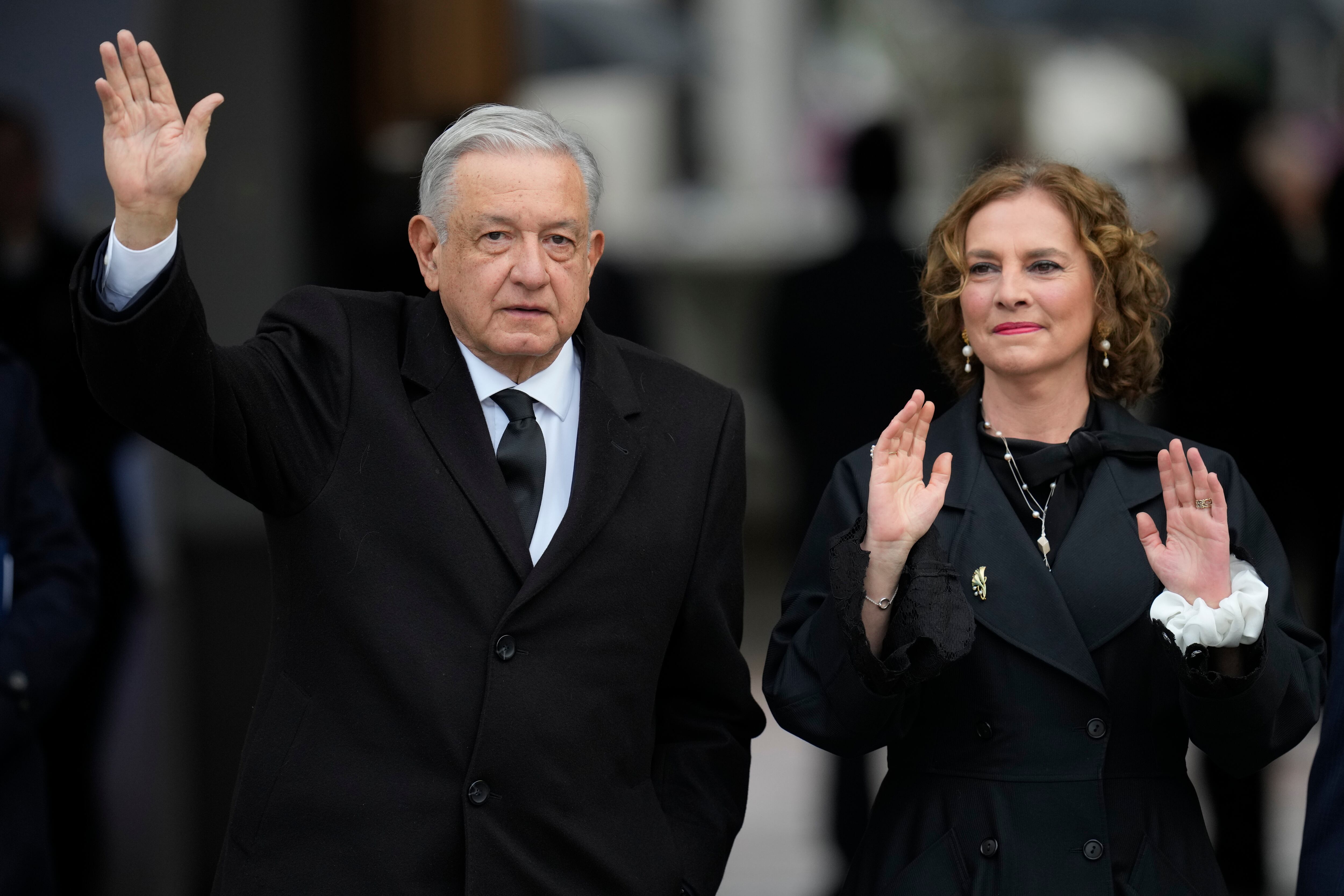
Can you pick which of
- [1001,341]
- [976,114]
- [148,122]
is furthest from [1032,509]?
[976,114]

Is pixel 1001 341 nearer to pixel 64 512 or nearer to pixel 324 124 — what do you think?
pixel 64 512

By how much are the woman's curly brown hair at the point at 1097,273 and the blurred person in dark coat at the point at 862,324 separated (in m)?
2.26

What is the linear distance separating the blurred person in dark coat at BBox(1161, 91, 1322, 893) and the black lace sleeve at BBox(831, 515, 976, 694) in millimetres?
2485

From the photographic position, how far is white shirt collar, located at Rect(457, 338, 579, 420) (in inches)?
121

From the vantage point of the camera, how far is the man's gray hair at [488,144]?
9.87 ft

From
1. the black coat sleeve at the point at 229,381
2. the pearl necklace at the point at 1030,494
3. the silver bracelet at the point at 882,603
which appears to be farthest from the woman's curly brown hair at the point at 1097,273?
the black coat sleeve at the point at 229,381

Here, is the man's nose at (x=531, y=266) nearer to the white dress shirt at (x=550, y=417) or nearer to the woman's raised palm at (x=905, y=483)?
the white dress shirt at (x=550, y=417)

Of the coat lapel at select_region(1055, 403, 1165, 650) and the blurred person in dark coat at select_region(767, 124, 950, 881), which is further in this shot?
the blurred person in dark coat at select_region(767, 124, 950, 881)

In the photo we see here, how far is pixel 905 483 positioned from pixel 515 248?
2.53 ft

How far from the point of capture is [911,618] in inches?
112

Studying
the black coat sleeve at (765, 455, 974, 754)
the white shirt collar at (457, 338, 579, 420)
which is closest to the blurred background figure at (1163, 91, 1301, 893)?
the black coat sleeve at (765, 455, 974, 754)

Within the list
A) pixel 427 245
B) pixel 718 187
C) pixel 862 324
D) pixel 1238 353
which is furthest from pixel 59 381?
pixel 718 187

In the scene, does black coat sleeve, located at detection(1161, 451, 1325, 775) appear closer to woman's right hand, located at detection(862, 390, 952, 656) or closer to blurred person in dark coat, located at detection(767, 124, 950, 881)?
woman's right hand, located at detection(862, 390, 952, 656)

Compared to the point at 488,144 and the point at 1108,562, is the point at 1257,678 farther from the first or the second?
the point at 488,144
